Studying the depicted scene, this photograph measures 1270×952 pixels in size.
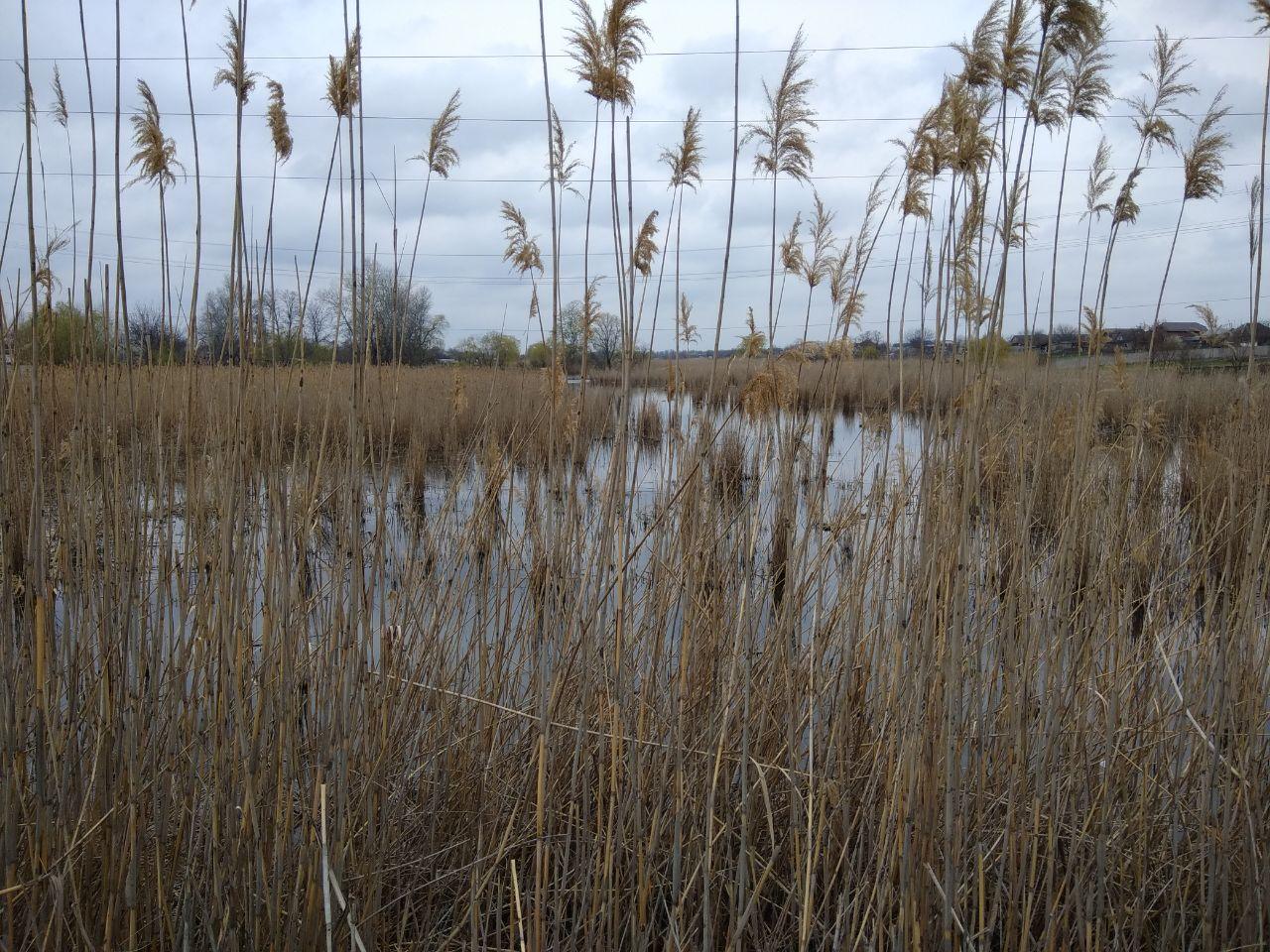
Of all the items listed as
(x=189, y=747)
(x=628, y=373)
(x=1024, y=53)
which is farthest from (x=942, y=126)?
(x=189, y=747)

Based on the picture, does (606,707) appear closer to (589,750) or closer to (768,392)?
(589,750)

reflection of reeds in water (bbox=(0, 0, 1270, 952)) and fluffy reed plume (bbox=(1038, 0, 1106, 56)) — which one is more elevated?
fluffy reed plume (bbox=(1038, 0, 1106, 56))

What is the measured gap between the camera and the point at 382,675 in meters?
1.70

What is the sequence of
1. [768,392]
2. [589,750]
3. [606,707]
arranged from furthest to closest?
[768,392] < [606,707] < [589,750]

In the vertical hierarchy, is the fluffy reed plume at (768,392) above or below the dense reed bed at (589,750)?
above

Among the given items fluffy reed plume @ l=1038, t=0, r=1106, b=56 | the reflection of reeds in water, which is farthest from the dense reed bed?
fluffy reed plume @ l=1038, t=0, r=1106, b=56

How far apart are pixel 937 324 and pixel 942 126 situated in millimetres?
534

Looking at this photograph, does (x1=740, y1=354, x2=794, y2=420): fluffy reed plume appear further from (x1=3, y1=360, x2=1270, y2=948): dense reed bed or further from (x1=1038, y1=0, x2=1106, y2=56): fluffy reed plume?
(x1=1038, y1=0, x2=1106, y2=56): fluffy reed plume

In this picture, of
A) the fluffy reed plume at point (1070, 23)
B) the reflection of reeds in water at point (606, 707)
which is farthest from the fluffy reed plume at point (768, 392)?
the fluffy reed plume at point (1070, 23)

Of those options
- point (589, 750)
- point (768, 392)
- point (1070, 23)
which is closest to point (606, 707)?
point (589, 750)

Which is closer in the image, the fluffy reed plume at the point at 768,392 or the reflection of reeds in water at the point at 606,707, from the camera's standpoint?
the reflection of reeds in water at the point at 606,707

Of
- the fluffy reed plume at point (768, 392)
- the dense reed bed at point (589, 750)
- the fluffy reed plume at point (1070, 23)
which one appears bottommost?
the dense reed bed at point (589, 750)

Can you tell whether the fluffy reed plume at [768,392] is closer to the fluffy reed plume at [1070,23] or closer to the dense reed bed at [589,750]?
the dense reed bed at [589,750]

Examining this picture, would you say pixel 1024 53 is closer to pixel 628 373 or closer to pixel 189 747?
pixel 628 373
